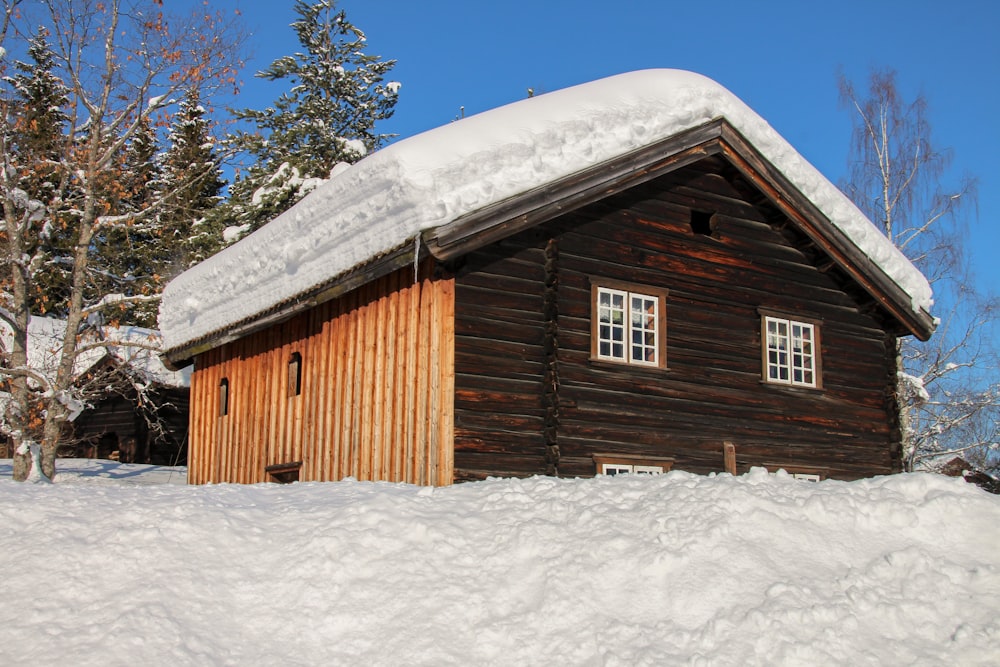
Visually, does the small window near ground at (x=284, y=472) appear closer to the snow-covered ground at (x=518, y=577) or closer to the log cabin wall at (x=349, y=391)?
the log cabin wall at (x=349, y=391)

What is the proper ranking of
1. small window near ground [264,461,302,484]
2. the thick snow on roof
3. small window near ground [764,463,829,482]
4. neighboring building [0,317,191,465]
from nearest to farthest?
the thick snow on roof, small window near ground [264,461,302,484], small window near ground [764,463,829,482], neighboring building [0,317,191,465]

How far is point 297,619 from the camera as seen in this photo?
7676mm

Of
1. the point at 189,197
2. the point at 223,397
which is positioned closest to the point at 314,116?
the point at 189,197

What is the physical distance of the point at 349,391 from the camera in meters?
14.3

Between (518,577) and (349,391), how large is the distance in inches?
261

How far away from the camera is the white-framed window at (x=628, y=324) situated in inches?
568

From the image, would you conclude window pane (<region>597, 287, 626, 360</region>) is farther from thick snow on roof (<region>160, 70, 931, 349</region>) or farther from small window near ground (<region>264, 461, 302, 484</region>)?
small window near ground (<region>264, 461, 302, 484</region>)

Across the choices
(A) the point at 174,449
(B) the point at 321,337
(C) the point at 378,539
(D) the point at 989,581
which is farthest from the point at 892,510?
(A) the point at 174,449

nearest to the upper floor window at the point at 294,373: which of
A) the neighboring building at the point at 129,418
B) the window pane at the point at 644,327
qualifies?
the window pane at the point at 644,327

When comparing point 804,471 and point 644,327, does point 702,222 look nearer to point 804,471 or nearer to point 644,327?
point 644,327

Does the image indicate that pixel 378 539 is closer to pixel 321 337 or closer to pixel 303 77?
pixel 321 337

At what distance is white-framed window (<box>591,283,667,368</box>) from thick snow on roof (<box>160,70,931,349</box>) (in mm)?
2172

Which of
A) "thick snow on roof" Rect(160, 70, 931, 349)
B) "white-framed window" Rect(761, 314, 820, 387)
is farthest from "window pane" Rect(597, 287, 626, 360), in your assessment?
"white-framed window" Rect(761, 314, 820, 387)

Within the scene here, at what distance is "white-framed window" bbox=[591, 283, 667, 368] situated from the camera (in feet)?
47.4
